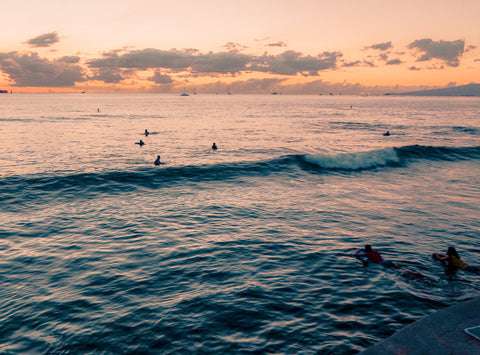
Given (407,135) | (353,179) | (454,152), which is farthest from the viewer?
(407,135)

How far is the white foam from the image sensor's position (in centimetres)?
4078

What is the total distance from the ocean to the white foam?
1719 mm

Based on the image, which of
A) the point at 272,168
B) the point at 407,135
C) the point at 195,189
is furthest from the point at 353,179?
the point at 407,135

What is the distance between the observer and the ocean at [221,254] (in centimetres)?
1131

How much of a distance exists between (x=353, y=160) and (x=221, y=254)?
29425mm

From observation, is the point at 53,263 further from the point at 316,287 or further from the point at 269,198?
the point at 269,198

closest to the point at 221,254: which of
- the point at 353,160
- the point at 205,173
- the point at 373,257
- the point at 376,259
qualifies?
the point at 373,257

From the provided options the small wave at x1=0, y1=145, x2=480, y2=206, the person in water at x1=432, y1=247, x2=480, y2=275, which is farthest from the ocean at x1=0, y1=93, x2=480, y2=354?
the person in water at x1=432, y1=247, x2=480, y2=275

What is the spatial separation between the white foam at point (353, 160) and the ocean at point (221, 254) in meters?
1.72

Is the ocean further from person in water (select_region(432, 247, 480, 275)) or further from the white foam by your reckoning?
the white foam

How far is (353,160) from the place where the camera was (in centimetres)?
4197

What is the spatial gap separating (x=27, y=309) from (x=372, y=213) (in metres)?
20.7

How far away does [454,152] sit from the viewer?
48844mm

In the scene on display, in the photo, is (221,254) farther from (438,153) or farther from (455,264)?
(438,153)
